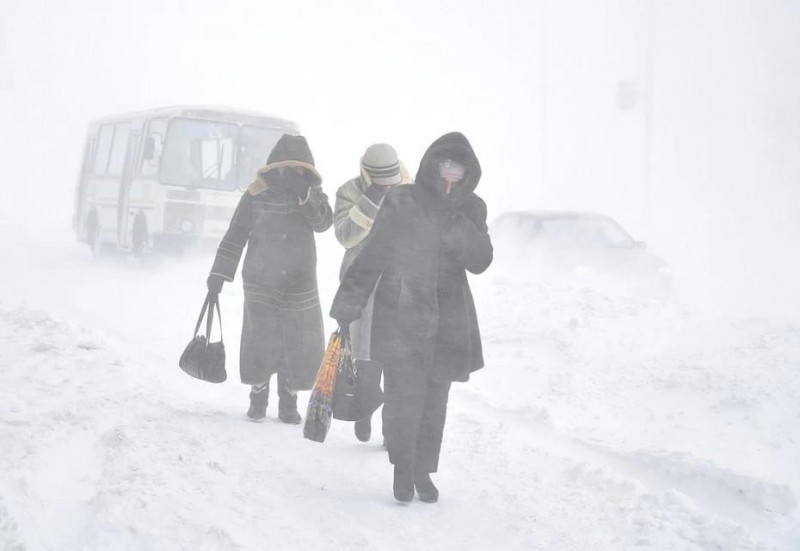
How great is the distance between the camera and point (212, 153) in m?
16.4

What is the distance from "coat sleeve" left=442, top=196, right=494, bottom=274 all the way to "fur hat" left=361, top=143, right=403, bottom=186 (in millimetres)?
978

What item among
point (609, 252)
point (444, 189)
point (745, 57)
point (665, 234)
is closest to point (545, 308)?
point (609, 252)

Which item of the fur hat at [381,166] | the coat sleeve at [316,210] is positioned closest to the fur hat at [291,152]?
the coat sleeve at [316,210]

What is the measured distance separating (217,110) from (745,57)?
260ft

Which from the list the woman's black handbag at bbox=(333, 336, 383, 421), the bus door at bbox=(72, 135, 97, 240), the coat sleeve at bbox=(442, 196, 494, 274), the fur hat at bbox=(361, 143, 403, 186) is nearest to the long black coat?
the coat sleeve at bbox=(442, 196, 494, 274)

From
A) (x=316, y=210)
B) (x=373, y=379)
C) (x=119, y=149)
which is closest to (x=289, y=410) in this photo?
(x=316, y=210)

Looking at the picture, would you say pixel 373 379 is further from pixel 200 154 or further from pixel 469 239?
pixel 200 154

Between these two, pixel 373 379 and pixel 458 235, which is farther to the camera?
pixel 373 379

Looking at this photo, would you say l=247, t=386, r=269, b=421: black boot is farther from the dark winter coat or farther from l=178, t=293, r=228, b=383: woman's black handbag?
l=178, t=293, r=228, b=383: woman's black handbag

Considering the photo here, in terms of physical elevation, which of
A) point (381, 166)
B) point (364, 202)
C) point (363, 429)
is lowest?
point (363, 429)

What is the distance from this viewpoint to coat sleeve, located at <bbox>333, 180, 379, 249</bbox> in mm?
5789

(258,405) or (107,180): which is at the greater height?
(107,180)

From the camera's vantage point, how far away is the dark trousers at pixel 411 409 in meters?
4.96

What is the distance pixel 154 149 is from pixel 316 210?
10615mm
